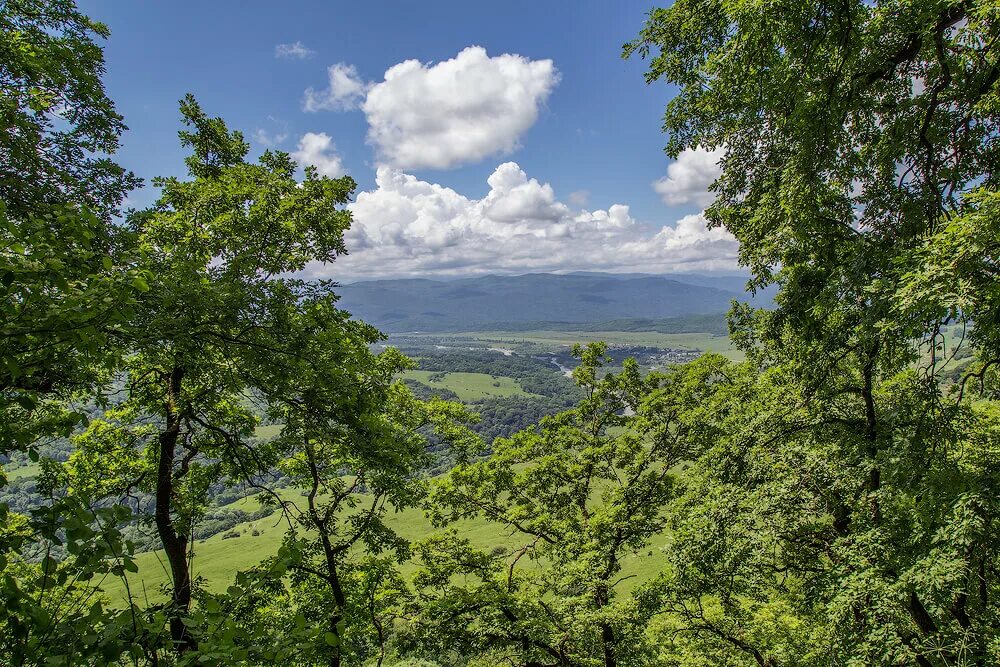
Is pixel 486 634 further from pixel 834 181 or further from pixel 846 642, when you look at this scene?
pixel 834 181

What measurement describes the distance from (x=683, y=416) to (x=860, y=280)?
342 inches

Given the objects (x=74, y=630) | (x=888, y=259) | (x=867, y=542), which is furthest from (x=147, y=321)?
(x=867, y=542)

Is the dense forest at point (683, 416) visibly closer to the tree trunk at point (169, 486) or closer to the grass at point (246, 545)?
the tree trunk at point (169, 486)

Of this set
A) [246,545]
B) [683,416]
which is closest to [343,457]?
[683,416]

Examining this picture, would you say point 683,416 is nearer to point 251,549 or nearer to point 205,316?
point 205,316

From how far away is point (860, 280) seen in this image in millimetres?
6867

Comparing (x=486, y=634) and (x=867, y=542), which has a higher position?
(x=867, y=542)

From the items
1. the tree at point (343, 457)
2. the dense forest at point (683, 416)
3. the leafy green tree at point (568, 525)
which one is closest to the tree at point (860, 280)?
the dense forest at point (683, 416)

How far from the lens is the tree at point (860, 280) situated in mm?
6207

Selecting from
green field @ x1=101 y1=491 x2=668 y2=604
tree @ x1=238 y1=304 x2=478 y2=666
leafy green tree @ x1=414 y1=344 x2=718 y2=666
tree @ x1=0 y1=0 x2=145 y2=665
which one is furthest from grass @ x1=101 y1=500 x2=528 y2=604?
tree @ x1=0 y1=0 x2=145 y2=665

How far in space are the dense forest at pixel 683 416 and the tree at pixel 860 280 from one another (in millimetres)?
60

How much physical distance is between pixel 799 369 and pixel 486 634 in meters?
11.5

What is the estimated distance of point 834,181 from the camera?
8641 mm

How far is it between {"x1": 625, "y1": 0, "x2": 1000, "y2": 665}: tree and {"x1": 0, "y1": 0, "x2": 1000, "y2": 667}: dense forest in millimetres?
60
